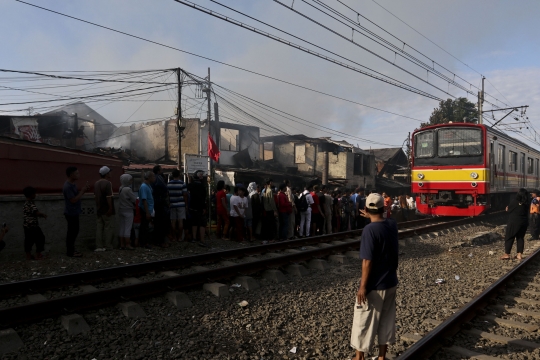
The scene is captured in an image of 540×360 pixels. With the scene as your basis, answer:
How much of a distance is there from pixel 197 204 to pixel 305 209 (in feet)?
10.5

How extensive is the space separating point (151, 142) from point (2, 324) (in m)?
27.3

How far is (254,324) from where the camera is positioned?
189 inches

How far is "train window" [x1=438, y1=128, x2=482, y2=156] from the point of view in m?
13.4

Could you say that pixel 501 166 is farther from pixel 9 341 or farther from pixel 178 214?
pixel 9 341

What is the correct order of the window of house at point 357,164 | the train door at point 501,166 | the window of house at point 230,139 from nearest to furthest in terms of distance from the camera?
the train door at point 501,166
the window of house at point 357,164
the window of house at point 230,139

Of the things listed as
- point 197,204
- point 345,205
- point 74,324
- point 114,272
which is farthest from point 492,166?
point 74,324

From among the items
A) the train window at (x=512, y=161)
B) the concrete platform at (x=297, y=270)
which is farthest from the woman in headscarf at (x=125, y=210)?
the train window at (x=512, y=161)

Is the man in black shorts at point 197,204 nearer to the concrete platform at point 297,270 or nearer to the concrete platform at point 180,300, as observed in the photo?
the concrete platform at point 297,270

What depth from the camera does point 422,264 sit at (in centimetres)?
843

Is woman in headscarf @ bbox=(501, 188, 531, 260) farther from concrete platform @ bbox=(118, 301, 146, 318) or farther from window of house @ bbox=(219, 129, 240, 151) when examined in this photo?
window of house @ bbox=(219, 129, 240, 151)

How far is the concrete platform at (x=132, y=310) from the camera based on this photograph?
4.78 meters

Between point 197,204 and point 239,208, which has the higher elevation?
point 197,204

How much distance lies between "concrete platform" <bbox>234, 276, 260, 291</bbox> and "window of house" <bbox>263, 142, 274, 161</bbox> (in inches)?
997

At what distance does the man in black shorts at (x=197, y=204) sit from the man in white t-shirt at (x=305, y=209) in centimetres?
286
